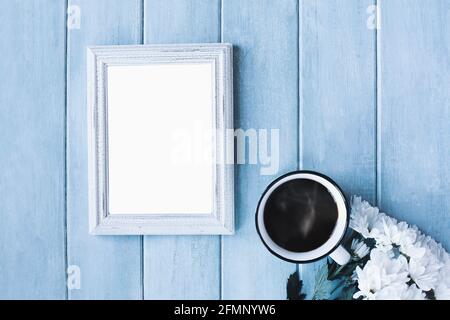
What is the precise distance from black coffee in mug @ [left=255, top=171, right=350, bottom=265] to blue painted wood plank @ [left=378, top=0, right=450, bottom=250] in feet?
0.35

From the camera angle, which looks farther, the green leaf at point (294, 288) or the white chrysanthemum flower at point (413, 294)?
the green leaf at point (294, 288)

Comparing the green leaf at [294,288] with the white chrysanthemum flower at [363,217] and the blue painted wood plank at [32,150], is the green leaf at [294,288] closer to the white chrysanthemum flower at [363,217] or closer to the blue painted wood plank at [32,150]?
the white chrysanthemum flower at [363,217]

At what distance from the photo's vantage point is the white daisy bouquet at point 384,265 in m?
0.56

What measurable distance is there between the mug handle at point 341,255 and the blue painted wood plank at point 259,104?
3.2 inches

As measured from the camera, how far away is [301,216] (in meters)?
0.62

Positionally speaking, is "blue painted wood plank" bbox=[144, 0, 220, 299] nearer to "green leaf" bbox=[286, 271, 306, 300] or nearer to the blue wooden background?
the blue wooden background

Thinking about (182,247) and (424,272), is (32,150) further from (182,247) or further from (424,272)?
(424,272)

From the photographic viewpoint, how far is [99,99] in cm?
66

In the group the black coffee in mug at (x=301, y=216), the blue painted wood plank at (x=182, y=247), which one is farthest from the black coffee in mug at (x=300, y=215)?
the blue painted wood plank at (x=182, y=247)

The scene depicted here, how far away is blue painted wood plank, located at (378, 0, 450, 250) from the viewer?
0.66 metres

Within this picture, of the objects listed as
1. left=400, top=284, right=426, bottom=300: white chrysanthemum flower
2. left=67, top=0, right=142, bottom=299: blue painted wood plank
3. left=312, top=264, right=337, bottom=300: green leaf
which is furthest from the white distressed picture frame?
left=400, top=284, right=426, bottom=300: white chrysanthemum flower

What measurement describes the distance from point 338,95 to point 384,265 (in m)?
0.25

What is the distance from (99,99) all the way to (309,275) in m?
0.41
